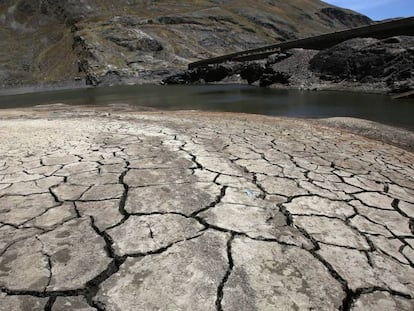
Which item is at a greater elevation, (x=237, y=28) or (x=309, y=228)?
(x=237, y=28)

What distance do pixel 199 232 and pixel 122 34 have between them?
6701 centimetres

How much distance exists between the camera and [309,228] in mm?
3127

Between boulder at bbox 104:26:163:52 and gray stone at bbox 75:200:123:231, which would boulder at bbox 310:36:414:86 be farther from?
boulder at bbox 104:26:163:52

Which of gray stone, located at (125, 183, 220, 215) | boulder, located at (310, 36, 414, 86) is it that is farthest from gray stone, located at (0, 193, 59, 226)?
boulder, located at (310, 36, 414, 86)

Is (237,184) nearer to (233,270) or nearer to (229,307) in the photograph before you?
(233,270)

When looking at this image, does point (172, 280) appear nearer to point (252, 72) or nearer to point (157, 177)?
point (157, 177)

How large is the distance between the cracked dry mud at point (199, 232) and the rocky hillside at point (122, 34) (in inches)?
1978

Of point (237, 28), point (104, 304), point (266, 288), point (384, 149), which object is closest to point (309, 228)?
point (266, 288)

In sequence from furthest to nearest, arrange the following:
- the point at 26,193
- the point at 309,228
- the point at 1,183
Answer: the point at 1,183 → the point at 26,193 → the point at 309,228

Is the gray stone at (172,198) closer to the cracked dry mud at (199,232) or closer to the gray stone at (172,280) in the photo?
the cracked dry mud at (199,232)

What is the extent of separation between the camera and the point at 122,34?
2537 inches

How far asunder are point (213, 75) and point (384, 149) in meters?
40.7

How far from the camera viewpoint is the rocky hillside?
59.0m

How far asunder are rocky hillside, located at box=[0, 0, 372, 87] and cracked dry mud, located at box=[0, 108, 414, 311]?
5025cm
